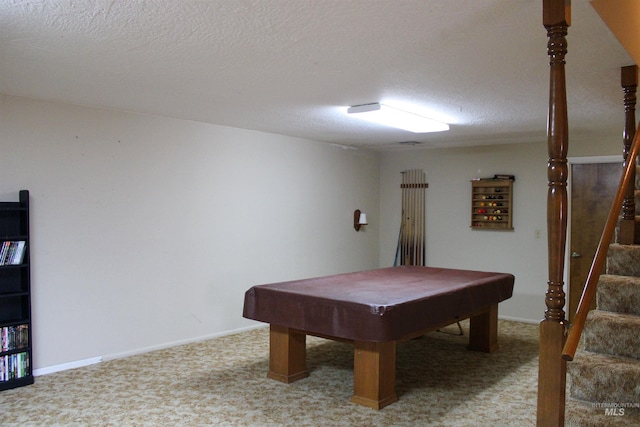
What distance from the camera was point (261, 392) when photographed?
3814 mm

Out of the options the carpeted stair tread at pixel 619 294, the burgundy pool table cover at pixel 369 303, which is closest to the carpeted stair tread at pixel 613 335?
the carpeted stair tread at pixel 619 294

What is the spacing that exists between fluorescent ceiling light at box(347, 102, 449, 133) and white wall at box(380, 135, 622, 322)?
5.75ft

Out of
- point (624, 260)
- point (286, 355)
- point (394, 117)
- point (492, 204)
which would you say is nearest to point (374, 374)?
point (286, 355)

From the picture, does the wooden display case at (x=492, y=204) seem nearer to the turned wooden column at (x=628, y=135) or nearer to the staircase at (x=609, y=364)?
the turned wooden column at (x=628, y=135)

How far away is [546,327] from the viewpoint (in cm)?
220

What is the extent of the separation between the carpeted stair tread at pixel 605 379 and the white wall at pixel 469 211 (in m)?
3.93

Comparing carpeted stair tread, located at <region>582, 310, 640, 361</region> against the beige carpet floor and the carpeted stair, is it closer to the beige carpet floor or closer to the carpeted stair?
the carpeted stair

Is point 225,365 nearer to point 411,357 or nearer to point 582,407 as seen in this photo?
point 411,357

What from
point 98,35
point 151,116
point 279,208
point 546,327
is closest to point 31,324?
point 151,116

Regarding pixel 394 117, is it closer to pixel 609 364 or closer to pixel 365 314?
pixel 365 314

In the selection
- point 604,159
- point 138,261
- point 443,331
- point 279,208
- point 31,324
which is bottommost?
point 443,331

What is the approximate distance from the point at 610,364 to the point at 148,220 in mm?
4008

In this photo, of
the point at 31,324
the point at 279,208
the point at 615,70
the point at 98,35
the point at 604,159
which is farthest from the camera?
the point at 279,208

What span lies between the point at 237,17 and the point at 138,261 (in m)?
3.17
